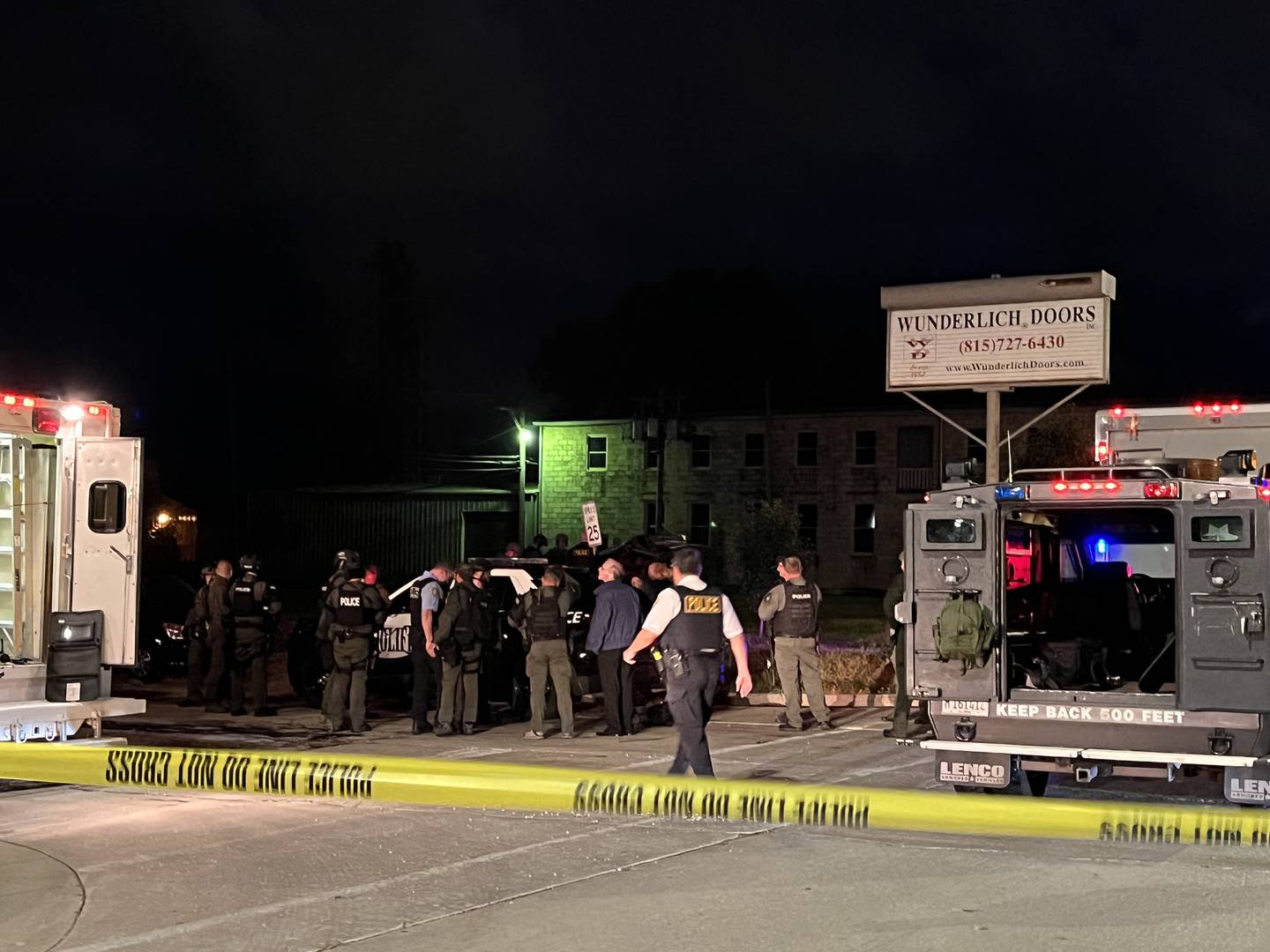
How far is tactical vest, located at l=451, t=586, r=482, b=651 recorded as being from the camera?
47.9 feet

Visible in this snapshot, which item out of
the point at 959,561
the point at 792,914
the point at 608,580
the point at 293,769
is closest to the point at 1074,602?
the point at 959,561

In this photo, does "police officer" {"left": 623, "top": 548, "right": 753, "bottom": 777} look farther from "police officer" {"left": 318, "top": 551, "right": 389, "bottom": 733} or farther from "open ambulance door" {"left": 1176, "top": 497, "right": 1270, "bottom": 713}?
"police officer" {"left": 318, "top": 551, "right": 389, "bottom": 733}

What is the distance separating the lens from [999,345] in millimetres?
20641

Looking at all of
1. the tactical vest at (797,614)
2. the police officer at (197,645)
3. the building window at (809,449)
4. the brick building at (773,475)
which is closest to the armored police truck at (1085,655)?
the tactical vest at (797,614)

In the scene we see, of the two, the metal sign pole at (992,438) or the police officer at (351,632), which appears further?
the metal sign pole at (992,438)

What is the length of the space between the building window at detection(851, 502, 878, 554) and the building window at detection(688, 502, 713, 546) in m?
5.98

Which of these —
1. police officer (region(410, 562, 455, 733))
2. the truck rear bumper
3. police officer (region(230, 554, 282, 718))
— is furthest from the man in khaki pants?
the truck rear bumper

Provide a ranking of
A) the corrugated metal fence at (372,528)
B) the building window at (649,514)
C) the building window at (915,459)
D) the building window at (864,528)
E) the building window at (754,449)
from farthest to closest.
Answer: the corrugated metal fence at (372,528), the building window at (649,514), the building window at (754,449), the building window at (864,528), the building window at (915,459)

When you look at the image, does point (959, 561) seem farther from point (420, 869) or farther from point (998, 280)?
point (998, 280)

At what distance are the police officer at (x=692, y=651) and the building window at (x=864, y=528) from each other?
49.8m

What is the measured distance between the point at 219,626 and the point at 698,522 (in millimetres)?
45996

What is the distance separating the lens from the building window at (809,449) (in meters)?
60.1

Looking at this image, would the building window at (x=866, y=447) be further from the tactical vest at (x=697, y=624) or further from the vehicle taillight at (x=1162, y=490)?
the vehicle taillight at (x=1162, y=490)

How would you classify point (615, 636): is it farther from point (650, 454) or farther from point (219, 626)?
point (650, 454)
